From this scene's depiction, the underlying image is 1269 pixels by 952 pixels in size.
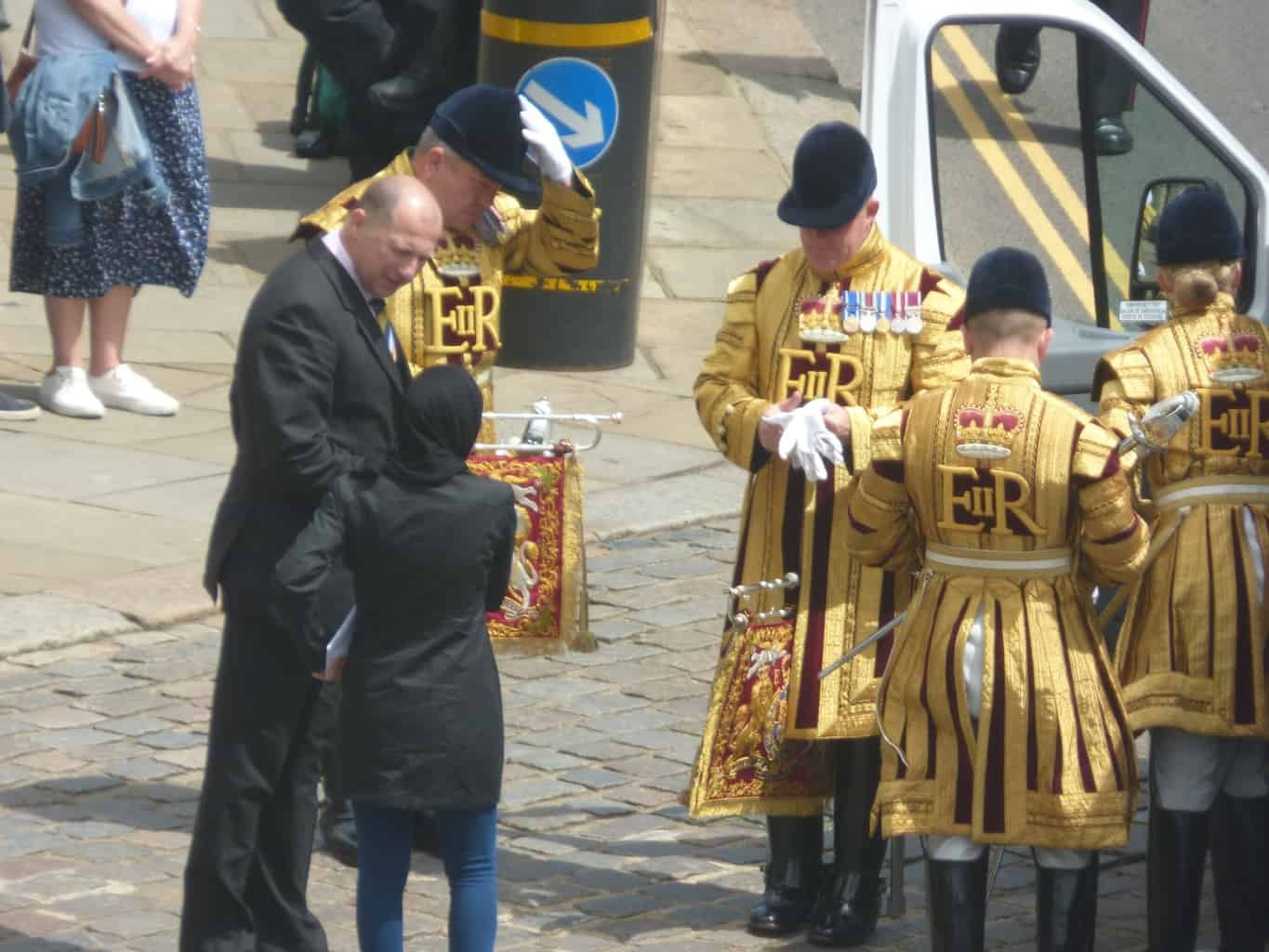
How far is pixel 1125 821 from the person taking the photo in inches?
210

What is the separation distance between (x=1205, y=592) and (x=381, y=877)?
194 centimetres

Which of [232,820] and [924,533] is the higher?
[924,533]

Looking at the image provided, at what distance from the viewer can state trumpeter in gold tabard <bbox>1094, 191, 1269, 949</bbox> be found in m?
5.63

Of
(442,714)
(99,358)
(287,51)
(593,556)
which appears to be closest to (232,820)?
(442,714)

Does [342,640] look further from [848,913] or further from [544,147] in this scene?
[544,147]

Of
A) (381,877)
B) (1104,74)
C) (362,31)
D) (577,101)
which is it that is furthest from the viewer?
(362,31)

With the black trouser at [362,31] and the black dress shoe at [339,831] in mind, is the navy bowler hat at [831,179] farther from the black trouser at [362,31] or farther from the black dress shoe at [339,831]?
the black trouser at [362,31]

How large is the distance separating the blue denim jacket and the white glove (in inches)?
143

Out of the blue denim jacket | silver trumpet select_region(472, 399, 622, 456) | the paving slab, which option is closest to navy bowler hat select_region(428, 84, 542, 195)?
silver trumpet select_region(472, 399, 622, 456)

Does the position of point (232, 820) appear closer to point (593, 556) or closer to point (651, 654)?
point (651, 654)

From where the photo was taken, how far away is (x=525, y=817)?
265 inches

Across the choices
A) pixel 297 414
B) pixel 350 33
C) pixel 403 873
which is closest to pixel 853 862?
pixel 403 873

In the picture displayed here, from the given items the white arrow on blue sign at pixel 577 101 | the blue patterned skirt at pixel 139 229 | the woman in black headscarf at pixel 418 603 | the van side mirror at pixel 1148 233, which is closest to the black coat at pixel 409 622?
the woman in black headscarf at pixel 418 603

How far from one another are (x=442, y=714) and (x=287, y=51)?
37.1 feet
